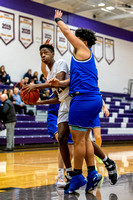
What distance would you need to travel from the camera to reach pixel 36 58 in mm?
15734

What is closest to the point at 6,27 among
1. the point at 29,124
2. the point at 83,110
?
the point at 29,124

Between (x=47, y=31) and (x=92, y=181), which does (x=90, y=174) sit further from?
(x=47, y=31)

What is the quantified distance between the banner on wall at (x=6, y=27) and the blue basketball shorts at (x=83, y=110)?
11.3 m

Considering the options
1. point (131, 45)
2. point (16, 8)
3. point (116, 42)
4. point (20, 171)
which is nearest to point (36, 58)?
point (16, 8)

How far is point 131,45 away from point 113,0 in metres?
5.70

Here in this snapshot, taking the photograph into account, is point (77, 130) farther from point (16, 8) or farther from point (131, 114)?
point (131, 114)

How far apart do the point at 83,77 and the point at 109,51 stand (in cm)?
1586

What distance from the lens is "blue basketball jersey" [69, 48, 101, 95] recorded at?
3.61 metres

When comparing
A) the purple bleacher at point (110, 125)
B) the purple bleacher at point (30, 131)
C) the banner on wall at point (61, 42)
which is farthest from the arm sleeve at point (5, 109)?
the banner on wall at point (61, 42)

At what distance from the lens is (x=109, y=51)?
19.2 metres

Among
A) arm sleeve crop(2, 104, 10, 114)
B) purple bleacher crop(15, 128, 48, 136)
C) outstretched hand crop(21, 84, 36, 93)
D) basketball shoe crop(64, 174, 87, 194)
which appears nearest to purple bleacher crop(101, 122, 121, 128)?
purple bleacher crop(15, 128, 48, 136)

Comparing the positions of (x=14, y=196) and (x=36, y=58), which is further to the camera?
(x=36, y=58)

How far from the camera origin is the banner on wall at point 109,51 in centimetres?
1900

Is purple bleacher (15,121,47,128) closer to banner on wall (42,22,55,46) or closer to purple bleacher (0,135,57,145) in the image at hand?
purple bleacher (0,135,57,145)
